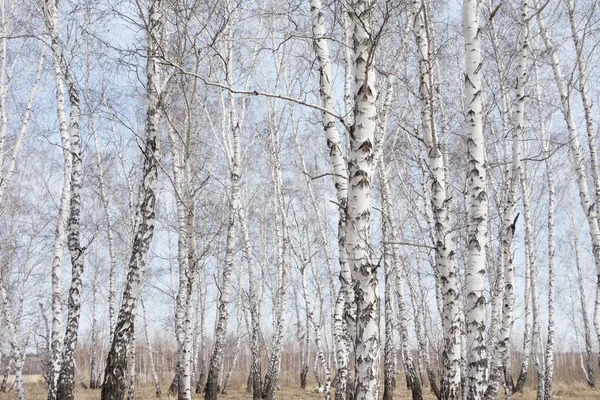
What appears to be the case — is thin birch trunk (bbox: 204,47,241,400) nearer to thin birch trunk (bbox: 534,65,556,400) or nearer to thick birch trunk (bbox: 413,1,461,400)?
thick birch trunk (bbox: 413,1,461,400)

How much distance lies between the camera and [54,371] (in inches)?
376

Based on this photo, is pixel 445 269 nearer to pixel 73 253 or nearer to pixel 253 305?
pixel 73 253

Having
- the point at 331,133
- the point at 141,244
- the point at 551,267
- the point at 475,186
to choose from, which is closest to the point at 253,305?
the point at 141,244

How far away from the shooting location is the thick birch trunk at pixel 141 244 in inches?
265

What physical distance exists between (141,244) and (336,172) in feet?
10.1

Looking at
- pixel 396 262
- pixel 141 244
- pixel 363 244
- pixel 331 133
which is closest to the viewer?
pixel 363 244

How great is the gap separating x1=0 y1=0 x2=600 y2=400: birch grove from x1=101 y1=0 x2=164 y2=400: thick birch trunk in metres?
0.03

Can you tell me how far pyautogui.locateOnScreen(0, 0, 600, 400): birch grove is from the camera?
5.02 m

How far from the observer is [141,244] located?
7227mm

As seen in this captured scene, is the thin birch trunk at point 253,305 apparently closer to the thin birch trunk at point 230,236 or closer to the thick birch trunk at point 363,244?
the thin birch trunk at point 230,236

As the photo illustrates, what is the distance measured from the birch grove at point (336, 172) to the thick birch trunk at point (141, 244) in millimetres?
28

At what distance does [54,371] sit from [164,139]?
258 inches

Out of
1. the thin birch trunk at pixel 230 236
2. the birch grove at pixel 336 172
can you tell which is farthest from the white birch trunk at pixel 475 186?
the thin birch trunk at pixel 230 236

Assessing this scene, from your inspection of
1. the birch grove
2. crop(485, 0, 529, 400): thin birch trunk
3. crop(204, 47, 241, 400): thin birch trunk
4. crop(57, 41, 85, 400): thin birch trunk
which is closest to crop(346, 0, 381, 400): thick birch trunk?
the birch grove
